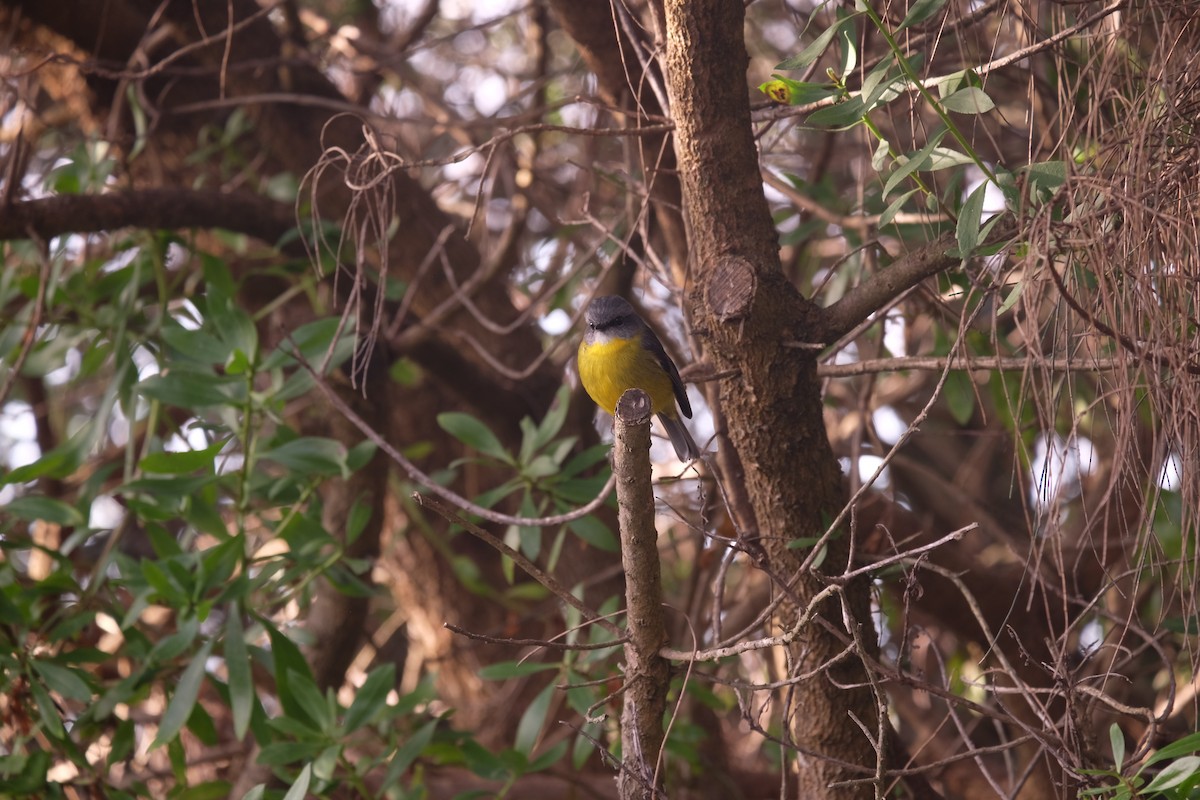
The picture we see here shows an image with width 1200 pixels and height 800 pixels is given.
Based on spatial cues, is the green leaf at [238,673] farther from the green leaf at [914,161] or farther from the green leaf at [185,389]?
the green leaf at [914,161]

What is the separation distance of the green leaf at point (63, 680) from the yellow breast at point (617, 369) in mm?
1699

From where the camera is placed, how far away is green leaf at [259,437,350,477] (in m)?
3.05

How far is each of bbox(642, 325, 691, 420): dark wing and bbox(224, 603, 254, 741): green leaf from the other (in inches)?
56.6

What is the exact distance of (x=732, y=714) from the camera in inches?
192

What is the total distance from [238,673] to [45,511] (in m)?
0.83

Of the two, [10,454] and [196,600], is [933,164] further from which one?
[10,454]

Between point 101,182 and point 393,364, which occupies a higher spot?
point 101,182

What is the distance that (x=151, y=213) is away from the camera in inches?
134

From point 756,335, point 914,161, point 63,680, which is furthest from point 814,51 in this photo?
point 63,680

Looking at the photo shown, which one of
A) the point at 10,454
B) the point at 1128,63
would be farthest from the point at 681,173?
the point at 10,454

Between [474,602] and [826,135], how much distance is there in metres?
2.49

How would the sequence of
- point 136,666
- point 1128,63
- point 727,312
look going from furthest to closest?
point 136,666 → point 727,312 → point 1128,63

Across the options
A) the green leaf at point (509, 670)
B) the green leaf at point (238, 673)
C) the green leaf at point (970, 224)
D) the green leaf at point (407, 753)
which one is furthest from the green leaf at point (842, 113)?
the green leaf at point (238, 673)

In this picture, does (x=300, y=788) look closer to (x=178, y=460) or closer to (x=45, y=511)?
(x=178, y=460)
